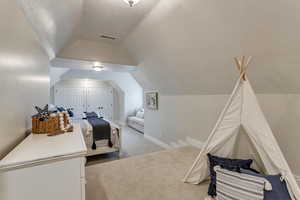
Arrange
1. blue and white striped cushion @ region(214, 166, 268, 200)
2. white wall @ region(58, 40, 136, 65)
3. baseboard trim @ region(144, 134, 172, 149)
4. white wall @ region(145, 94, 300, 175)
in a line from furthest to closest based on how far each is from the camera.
Result: 1. baseboard trim @ region(144, 134, 172, 149)
2. white wall @ region(58, 40, 136, 65)
3. white wall @ region(145, 94, 300, 175)
4. blue and white striped cushion @ region(214, 166, 268, 200)

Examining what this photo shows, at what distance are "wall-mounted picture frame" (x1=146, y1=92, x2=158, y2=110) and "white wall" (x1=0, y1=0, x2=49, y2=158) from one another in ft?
11.4

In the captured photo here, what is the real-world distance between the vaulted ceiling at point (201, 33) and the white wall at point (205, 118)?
19 cm

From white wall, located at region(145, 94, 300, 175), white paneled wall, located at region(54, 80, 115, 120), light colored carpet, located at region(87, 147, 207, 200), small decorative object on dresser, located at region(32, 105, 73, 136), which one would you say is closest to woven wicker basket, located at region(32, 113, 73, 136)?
small decorative object on dresser, located at region(32, 105, 73, 136)

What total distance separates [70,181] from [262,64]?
8.53ft

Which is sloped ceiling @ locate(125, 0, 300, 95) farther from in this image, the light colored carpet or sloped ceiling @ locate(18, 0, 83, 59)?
the light colored carpet

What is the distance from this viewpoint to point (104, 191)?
188 centimetres

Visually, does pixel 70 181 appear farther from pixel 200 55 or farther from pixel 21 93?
pixel 200 55

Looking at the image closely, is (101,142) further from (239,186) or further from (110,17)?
(239,186)

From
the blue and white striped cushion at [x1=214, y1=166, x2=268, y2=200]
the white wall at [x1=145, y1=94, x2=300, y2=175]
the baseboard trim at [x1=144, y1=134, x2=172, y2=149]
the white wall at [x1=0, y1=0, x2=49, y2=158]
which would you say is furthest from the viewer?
the baseboard trim at [x1=144, y1=134, x2=172, y2=149]

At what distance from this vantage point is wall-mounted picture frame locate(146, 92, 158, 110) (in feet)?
15.7

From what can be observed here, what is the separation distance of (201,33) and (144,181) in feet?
7.76

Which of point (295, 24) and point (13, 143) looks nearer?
point (13, 143)

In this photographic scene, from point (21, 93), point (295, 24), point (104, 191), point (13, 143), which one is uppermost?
point (295, 24)

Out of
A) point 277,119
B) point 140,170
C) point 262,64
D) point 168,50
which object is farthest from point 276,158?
point 168,50
